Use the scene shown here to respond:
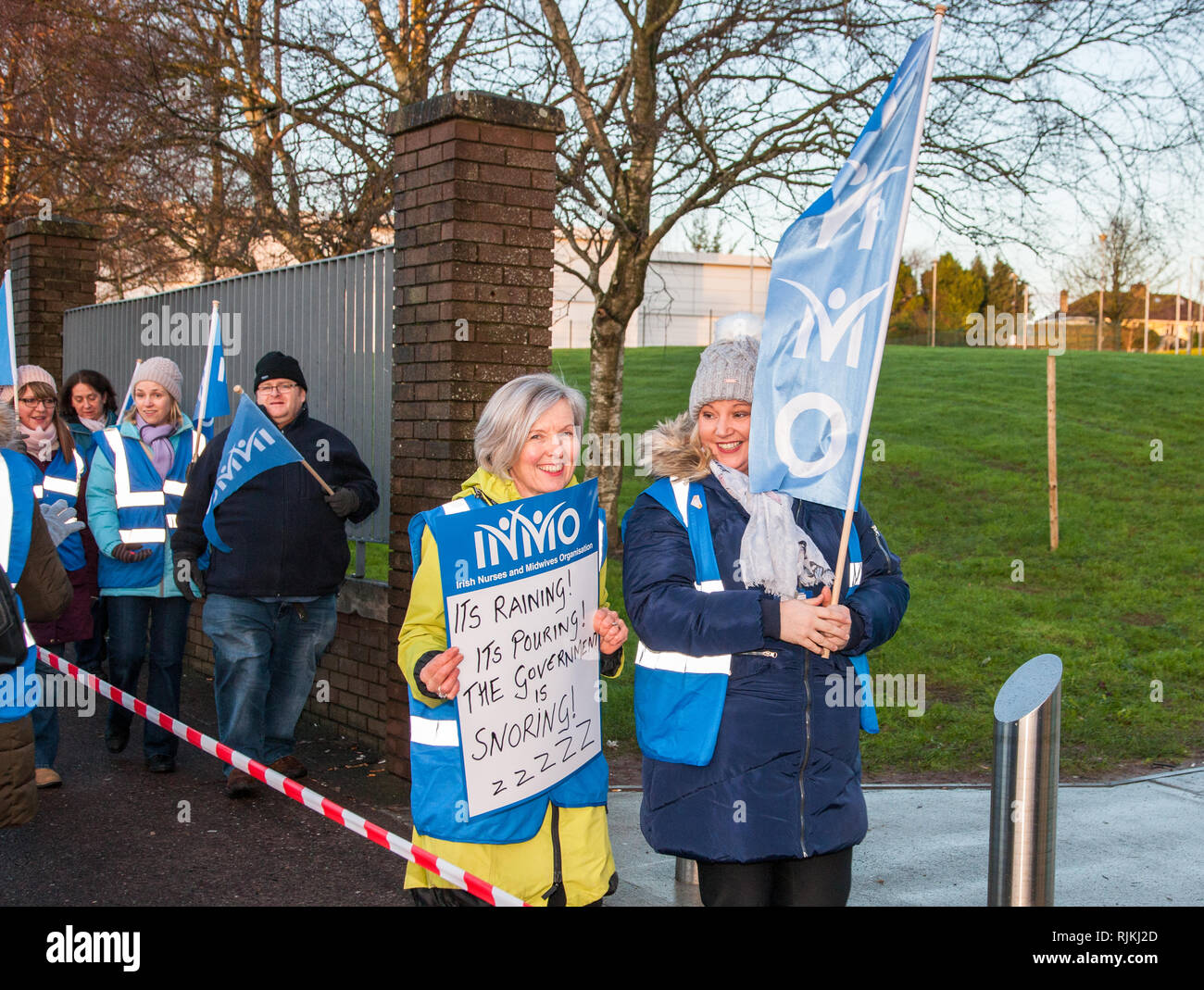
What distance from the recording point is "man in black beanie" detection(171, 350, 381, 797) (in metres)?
6.07

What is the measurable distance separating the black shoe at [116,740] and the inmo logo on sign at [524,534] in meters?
4.67

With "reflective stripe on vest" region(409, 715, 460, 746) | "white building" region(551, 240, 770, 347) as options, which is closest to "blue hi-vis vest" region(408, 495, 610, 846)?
"reflective stripe on vest" region(409, 715, 460, 746)

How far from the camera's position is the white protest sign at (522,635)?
3080mm

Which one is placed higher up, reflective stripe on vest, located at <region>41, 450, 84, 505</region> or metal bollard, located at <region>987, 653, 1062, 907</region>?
reflective stripe on vest, located at <region>41, 450, 84, 505</region>

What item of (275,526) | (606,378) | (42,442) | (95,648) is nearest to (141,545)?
(42,442)

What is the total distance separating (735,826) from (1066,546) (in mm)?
10967

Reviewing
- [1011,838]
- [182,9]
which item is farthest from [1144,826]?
[182,9]

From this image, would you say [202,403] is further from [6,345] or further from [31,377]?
[6,345]

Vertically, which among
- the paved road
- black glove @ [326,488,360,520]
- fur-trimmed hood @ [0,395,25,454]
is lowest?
the paved road

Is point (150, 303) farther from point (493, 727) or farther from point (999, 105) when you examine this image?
point (493, 727)

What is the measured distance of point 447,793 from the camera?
3.08 meters

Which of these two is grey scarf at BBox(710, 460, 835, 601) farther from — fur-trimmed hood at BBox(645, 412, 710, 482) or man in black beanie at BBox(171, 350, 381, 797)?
man in black beanie at BBox(171, 350, 381, 797)

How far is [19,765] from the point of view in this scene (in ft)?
12.4

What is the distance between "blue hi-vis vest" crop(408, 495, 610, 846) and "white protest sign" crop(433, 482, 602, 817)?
43 mm
